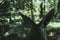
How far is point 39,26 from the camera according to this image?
596 centimetres

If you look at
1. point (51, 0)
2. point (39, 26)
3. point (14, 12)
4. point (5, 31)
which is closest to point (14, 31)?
point (5, 31)

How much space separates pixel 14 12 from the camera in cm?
720

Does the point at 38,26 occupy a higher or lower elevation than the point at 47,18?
lower

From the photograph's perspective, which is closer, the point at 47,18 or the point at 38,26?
the point at 38,26

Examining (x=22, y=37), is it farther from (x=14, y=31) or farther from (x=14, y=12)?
(x=14, y=12)

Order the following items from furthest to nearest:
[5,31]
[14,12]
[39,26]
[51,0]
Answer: [51,0] → [14,12] → [5,31] → [39,26]

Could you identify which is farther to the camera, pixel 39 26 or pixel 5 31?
pixel 5 31

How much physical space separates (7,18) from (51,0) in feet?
23.3

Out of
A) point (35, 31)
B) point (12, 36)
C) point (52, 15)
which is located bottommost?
point (12, 36)

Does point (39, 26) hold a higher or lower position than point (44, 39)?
higher

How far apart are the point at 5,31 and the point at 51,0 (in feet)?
25.2

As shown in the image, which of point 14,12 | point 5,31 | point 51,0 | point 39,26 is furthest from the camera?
point 51,0

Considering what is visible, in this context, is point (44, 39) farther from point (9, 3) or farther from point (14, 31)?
point (9, 3)

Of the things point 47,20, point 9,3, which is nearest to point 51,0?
point 9,3
